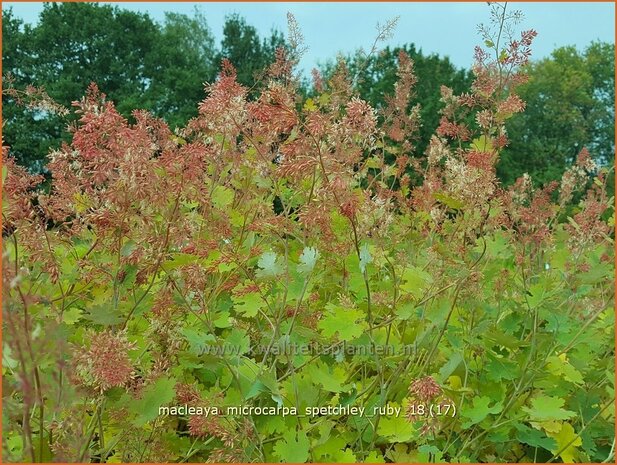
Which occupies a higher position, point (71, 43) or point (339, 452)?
point (71, 43)

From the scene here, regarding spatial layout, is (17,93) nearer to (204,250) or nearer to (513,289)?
(204,250)

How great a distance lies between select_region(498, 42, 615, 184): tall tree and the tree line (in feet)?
0.21

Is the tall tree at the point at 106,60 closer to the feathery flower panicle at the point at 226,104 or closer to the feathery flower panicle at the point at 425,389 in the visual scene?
the feathery flower panicle at the point at 226,104

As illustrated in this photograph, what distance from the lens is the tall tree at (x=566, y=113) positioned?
28.8m

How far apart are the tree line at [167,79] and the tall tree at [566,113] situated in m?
0.06

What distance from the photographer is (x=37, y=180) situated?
2348mm

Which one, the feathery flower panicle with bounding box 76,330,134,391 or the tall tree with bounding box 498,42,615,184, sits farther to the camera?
the tall tree with bounding box 498,42,615,184

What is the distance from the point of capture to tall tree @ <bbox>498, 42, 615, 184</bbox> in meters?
28.8

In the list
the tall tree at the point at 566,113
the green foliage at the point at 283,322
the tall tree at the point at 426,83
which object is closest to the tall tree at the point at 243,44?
the tall tree at the point at 426,83

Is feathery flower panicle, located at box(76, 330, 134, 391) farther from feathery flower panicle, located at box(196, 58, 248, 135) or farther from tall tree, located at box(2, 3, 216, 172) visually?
tall tree, located at box(2, 3, 216, 172)

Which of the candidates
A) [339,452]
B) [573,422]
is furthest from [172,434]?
[573,422]

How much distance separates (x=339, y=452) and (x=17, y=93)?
7.01 ft

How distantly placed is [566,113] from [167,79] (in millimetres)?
18179

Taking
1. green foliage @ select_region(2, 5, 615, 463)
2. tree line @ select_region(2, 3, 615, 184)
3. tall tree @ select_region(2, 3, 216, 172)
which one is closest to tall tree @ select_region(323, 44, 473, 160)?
tree line @ select_region(2, 3, 615, 184)
